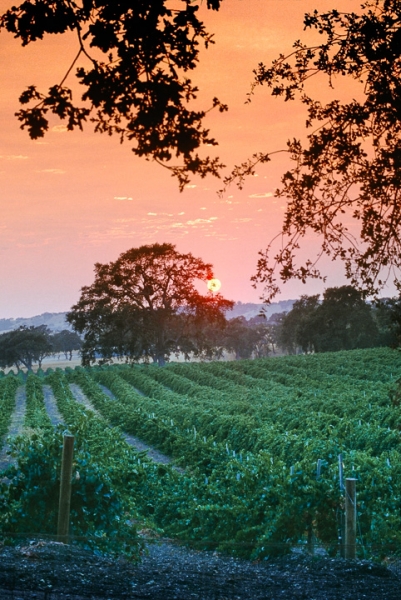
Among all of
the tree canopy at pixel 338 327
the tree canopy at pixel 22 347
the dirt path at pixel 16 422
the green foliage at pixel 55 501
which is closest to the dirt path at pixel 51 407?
the dirt path at pixel 16 422

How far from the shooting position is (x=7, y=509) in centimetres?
915

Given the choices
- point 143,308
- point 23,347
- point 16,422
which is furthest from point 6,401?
point 23,347

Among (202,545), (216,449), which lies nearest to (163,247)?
(216,449)

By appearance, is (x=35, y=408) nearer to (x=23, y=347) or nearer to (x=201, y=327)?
(x=201, y=327)

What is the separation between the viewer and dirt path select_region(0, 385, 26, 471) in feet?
62.1

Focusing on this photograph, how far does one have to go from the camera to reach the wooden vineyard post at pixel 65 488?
856 centimetres

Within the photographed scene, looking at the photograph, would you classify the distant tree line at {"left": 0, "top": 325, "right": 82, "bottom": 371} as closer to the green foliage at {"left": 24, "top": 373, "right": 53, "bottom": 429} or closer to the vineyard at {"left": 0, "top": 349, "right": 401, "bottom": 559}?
the green foliage at {"left": 24, "top": 373, "right": 53, "bottom": 429}

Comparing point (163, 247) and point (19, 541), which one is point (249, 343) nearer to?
point (163, 247)

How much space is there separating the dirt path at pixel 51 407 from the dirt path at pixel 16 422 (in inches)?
47.0

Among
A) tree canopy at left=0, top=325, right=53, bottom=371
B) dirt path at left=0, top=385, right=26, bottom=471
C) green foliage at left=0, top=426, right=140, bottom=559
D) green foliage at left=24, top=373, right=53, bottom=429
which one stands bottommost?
dirt path at left=0, top=385, right=26, bottom=471

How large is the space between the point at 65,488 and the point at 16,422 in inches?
856

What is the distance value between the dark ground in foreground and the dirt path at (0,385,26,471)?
8.03 m

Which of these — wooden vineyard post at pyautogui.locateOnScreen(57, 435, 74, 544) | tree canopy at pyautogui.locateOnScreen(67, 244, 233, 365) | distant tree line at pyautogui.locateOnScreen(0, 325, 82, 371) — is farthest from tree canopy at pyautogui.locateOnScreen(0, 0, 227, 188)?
distant tree line at pyautogui.locateOnScreen(0, 325, 82, 371)

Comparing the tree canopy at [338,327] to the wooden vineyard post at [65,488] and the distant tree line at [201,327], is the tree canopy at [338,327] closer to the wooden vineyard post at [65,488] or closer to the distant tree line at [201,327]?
the distant tree line at [201,327]
